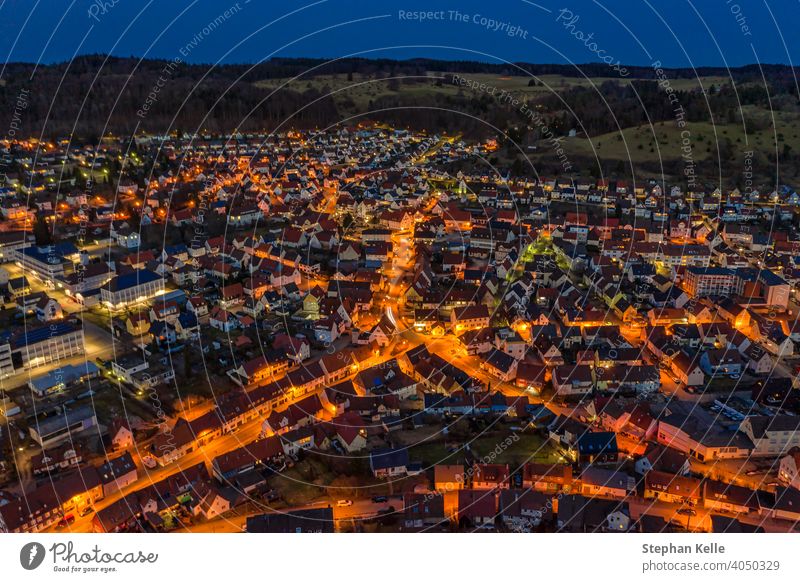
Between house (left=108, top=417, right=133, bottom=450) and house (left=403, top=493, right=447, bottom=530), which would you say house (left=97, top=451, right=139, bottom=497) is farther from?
house (left=403, top=493, right=447, bottom=530)

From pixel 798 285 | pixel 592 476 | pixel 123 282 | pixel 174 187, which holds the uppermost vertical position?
pixel 174 187

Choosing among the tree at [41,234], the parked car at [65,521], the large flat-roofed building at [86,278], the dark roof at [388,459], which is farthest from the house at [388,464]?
the tree at [41,234]

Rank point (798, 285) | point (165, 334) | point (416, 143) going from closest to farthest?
point (165, 334), point (798, 285), point (416, 143)

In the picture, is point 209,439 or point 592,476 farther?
point 209,439

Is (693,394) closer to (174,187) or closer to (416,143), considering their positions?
(174,187)

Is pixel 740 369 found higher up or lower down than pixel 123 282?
lower down
